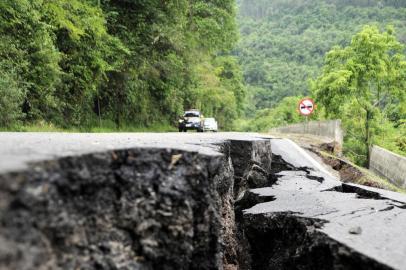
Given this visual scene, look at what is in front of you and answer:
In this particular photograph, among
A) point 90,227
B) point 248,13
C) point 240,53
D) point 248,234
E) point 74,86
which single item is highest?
point 248,13

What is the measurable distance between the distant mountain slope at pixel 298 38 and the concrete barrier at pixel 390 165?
85783mm

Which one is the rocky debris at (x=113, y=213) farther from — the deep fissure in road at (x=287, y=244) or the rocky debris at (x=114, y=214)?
the deep fissure in road at (x=287, y=244)

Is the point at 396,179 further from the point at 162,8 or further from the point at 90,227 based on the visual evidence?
the point at 162,8

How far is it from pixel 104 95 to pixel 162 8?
4612 mm

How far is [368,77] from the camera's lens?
23094 mm

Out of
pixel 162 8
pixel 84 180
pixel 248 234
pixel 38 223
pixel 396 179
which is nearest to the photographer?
pixel 38 223

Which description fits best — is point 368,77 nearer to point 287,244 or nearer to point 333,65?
point 333,65

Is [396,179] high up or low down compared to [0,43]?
down

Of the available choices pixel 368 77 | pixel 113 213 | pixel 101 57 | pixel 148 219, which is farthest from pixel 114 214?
pixel 368 77

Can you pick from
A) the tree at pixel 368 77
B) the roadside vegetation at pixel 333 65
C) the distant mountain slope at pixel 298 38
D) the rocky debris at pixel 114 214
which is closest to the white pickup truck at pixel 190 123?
the roadside vegetation at pixel 333 65

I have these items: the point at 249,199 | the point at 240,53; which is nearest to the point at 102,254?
the point at 249,199

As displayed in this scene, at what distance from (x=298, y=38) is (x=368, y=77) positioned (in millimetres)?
106354

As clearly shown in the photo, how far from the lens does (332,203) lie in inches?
130

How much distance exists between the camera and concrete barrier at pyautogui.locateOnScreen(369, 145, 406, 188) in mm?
9511
